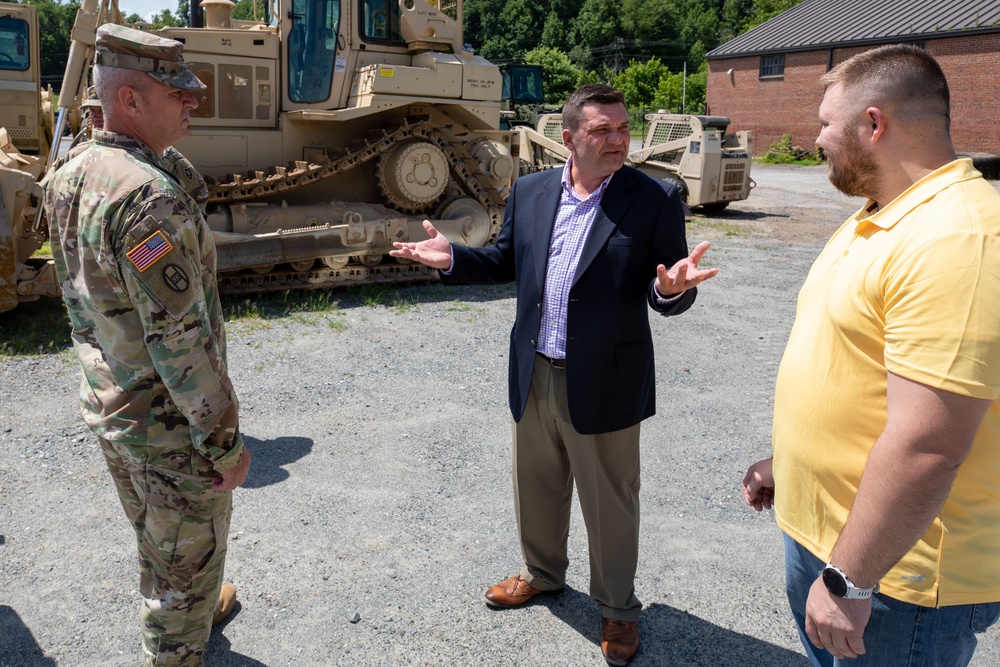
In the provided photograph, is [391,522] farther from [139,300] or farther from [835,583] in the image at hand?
[835,583]

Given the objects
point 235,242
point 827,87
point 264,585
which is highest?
point 827,87

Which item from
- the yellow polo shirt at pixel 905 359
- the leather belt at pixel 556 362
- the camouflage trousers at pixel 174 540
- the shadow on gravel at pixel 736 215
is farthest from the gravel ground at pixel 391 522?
the shadow on gravel at pixel 736 215

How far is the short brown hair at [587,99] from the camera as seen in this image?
120 inches

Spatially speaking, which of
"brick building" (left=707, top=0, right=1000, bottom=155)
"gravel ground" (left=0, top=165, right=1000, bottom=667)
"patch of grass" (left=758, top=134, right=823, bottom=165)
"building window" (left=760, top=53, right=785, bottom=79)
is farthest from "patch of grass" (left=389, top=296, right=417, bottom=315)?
"building window" (left=760, top=53, right=785, bottom=79)

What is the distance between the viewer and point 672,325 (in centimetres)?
784

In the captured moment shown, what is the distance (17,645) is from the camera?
3.14 metres

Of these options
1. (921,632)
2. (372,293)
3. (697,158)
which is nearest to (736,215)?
(697,158)

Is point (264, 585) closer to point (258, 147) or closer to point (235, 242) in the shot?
point (235, 242)

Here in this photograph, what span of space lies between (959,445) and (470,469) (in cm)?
330

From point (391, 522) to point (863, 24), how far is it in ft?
109

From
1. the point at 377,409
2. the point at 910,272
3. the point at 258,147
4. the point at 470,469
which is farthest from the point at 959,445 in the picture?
the point at 258,147

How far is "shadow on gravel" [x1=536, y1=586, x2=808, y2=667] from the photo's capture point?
313 cm

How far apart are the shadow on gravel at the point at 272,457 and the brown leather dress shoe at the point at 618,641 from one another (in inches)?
82.5

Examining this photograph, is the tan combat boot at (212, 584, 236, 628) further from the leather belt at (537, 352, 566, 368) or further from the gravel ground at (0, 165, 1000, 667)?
the leather belt at (537, 352, 566, 368)
